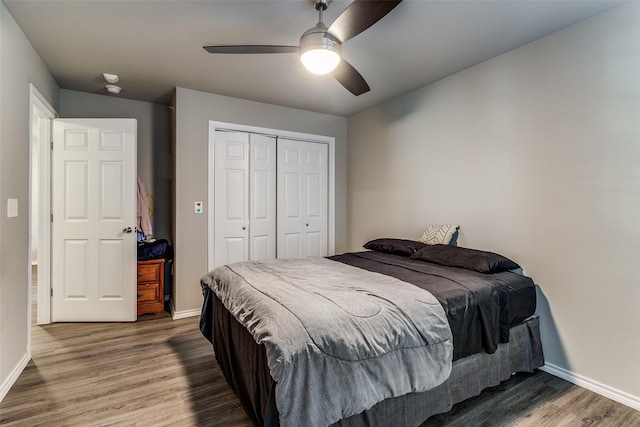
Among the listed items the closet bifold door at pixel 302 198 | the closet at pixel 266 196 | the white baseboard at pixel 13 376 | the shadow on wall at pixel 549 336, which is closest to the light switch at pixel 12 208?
the white baseboard at pixel 13 376

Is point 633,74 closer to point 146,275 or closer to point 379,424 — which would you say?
point 379,424

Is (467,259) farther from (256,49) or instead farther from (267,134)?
(267,134)

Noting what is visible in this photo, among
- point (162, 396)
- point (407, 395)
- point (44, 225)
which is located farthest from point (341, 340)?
point (44, 225)

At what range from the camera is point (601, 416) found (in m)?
1.91

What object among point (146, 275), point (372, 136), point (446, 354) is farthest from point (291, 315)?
point (372, 136)

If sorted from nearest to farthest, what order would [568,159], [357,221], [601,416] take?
[601,416]
[568,159]
[357,221]

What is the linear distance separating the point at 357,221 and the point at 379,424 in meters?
3.06

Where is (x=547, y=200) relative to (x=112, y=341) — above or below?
above

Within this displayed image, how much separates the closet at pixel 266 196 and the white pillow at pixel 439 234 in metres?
1.70

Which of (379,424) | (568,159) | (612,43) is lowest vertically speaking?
(379,424)

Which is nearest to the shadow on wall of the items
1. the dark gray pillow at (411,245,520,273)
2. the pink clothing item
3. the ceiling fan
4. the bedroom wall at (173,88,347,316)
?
the dark gray pillow at (411,245,520,273)

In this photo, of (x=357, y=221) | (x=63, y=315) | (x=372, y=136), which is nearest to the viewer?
(x=63, y=315)

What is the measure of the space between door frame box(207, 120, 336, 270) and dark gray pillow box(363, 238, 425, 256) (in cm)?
113

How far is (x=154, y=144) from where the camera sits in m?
4.00
